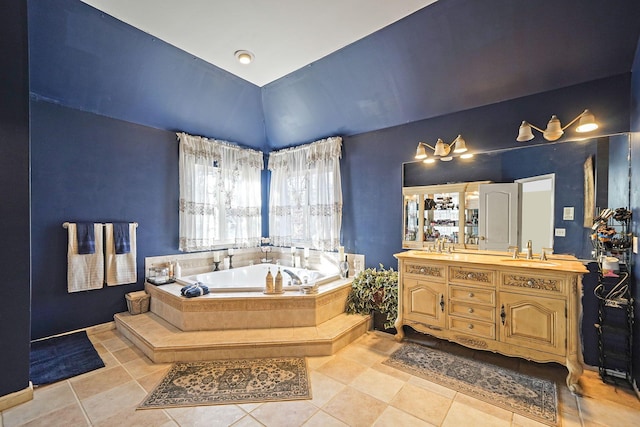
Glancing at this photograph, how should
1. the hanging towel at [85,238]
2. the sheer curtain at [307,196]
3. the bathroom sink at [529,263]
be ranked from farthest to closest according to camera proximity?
the sheer curtain at [307,196], the hanging towel at [85,238], the bathroom sink at [529,263]

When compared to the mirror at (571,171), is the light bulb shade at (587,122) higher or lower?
higher

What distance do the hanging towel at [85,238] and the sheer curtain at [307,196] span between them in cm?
234

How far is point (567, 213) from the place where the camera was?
8.18 ft

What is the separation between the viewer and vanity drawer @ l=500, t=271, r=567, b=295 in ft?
7.16

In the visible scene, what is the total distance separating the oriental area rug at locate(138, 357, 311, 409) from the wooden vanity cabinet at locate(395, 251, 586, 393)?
1248 mm

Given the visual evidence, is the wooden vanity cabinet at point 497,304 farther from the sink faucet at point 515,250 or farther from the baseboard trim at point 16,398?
the baseboard trim at point 16,398

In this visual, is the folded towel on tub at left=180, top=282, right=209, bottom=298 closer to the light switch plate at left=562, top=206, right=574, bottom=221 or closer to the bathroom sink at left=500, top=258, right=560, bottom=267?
the bathroom sink at left=500, top=258, right=560, bottom=267

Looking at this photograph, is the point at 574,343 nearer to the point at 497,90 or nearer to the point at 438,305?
the point at 438,305

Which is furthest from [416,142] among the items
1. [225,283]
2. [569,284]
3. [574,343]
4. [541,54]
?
[225,283]

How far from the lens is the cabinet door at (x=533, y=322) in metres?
2.18

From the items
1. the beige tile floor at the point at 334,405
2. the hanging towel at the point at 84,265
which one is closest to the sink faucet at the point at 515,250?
the beige tile floor at the point at 334,405

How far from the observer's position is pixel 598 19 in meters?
2.07

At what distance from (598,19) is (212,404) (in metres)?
3.91

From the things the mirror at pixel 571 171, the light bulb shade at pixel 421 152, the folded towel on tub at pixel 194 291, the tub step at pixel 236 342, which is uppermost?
the light bulb shade at pixel 421 152
